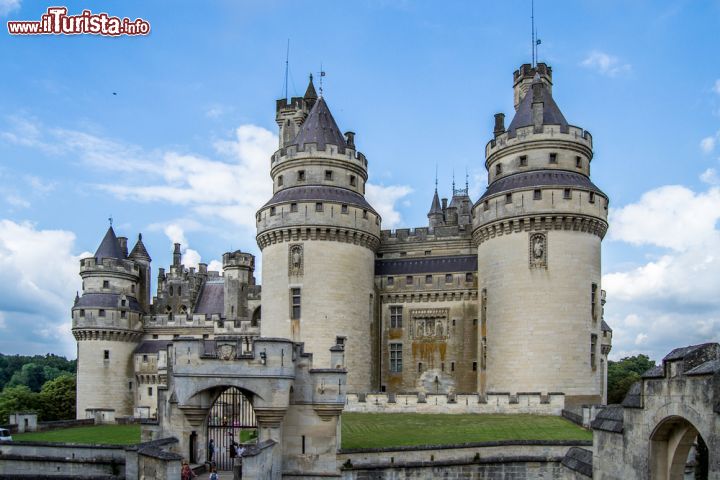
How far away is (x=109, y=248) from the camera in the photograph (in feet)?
200

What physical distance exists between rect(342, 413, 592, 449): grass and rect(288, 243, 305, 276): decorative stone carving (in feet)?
35.8

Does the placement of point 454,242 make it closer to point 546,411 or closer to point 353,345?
point 353,345

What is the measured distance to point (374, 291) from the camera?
49375 mm

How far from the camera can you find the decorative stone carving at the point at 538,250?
40938mm

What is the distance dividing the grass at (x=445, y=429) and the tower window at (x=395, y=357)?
34.5 feet

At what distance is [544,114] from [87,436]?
32458 mm

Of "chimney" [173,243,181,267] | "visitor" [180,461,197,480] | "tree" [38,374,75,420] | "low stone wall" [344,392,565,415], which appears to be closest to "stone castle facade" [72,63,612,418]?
"low stone wall" [344,392,565,415]

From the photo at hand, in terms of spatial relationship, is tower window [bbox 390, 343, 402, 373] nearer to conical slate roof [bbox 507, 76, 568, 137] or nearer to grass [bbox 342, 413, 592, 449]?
grass [bbox 342, 413, 592, 449]

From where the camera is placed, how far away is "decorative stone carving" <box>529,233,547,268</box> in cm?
4094

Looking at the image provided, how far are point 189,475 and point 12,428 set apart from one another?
24.9 m


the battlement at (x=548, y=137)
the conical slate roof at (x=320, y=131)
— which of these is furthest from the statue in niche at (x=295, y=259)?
the battlement at (x=548, y=137)

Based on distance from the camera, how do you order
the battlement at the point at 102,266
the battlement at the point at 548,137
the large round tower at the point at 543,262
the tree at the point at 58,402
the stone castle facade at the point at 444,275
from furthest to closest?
the tree at the point at 58,402 → the battlement at the point at 102,266 → the battlement at the point at 548,137 → the stone castle facade at the point at 444,275 → the large round tower at the point at 543,262

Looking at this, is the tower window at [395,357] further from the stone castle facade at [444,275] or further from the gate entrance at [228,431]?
the gate entrance at [228,431]

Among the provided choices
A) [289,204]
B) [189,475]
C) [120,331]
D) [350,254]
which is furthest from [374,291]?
[189,475]
